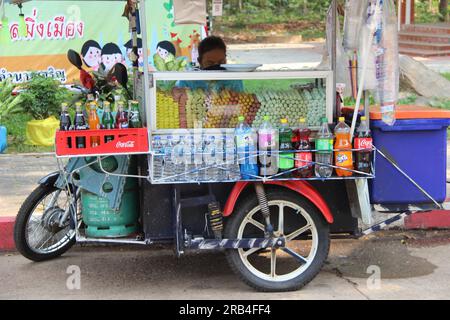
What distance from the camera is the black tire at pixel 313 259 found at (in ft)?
15.3

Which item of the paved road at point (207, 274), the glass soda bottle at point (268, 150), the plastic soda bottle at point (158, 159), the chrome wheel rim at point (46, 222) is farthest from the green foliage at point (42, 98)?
the glass soda bottle at point (268, 150)

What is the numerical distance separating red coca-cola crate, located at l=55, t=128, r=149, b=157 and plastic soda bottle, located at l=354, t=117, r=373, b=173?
1.30m

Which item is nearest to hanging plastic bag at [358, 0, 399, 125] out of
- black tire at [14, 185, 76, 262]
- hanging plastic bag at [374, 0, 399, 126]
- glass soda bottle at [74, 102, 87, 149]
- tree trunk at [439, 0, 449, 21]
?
hanging plastic bag at [374, 0, 399, 126]

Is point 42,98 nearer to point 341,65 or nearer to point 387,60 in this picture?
point 341,65

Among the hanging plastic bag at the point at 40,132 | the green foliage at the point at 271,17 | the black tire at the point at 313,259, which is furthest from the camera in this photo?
the green foliage at the point at 271,17

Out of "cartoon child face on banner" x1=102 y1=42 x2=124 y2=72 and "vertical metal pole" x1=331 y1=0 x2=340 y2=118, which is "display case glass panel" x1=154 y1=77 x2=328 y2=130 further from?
"cartoon child face on banner" x1=102 y1=42 x2=124 y2=72

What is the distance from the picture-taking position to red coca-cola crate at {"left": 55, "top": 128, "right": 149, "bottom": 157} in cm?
445

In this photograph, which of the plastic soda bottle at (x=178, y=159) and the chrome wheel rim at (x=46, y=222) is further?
the chrome wheel rim at (x=46, y=222)

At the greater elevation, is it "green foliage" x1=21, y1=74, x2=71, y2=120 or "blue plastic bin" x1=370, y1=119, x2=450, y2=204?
"green foliage" x1=21, y1=74, x2=71, y2=120

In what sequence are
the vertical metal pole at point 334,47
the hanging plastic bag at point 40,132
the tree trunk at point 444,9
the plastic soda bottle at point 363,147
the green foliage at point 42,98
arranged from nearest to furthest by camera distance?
the plastic soda bottle at point 363,147 < the vertical metal pole at point 334,47 < the hanging plastic bag at point 40,132 < the green foliage at point 42,98 < the tree trunk at point 444,9

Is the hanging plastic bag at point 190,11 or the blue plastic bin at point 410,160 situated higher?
the hanging plastic bag at point 190,11

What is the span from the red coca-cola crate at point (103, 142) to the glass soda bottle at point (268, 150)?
2.31 ft

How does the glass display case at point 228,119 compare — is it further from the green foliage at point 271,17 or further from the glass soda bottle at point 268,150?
the green foliage at point 271,17

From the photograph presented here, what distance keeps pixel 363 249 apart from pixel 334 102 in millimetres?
1460
